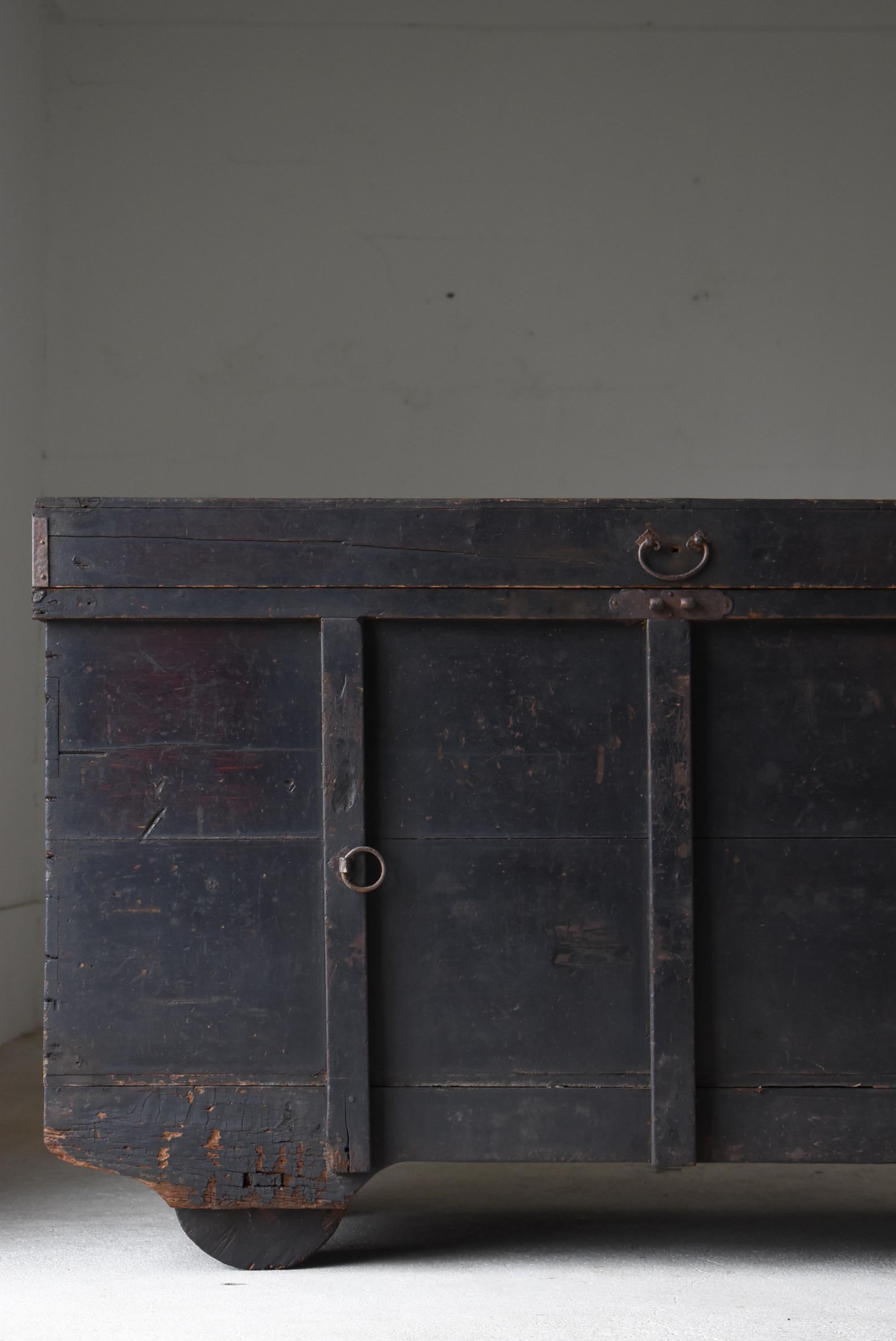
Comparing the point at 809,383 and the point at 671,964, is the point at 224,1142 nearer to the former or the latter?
the point at 671,964

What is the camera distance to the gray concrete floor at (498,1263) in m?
1.78

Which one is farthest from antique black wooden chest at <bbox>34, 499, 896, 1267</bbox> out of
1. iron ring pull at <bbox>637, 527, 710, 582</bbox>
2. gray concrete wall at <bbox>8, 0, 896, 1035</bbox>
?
gray concrete wall at <bbox>8, 0, 896, 1035</bbox>

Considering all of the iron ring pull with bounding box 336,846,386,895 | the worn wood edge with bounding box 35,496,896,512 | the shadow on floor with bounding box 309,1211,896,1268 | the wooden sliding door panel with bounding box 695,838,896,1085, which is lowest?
the shadow on floor with bounding box 309,1211,896,1268

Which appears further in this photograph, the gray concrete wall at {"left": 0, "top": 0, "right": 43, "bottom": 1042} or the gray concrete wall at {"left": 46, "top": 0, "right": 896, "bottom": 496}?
the gray concrete wall at {"left": 46, "top": 0, "right": 896, "bottom": 496}

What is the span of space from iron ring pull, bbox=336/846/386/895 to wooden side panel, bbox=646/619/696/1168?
0.41m

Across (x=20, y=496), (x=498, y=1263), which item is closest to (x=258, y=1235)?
(x=498, y=1263)

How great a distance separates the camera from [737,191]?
372 cm

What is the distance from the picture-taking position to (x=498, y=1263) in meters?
1.99

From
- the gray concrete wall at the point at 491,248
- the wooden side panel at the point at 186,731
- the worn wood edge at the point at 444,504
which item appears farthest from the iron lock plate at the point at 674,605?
the gray concrete wall at the point at 491,248

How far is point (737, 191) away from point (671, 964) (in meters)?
2.65

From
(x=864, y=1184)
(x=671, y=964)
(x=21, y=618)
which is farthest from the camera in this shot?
(x=21, y=618)

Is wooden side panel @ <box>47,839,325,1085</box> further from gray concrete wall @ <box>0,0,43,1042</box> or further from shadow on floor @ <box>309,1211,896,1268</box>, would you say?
gray concrete wall @ <box>0,0,43,1042</box>

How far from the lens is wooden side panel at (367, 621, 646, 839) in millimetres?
1917

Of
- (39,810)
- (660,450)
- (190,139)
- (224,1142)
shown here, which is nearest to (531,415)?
(660,450)
